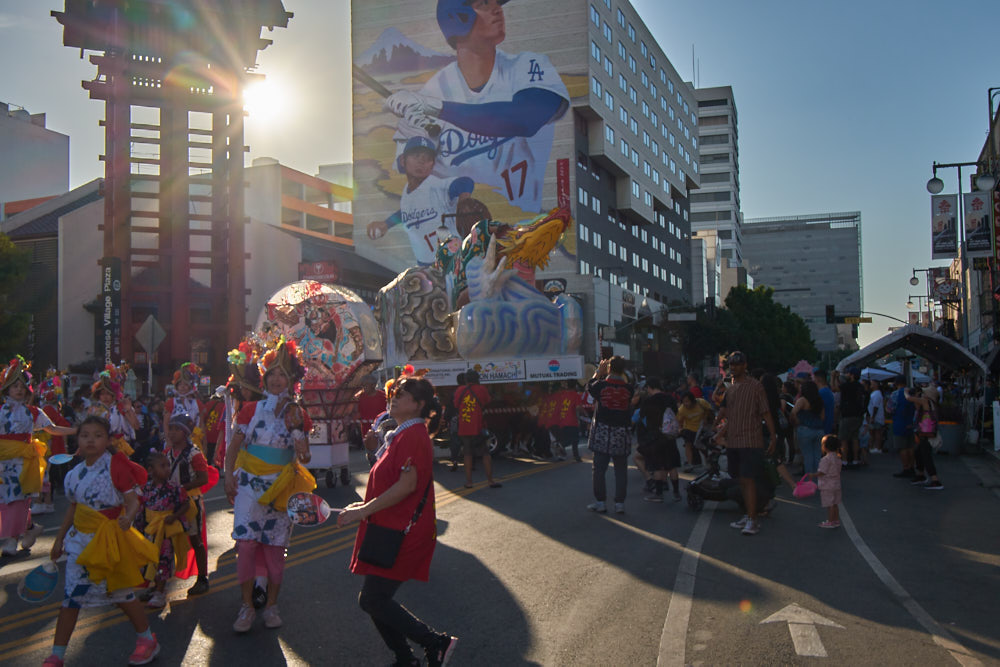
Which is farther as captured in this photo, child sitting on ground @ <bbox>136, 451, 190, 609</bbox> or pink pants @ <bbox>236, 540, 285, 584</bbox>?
child sitting on ground @ <bbox>136, 451, 190, 609</bbox>

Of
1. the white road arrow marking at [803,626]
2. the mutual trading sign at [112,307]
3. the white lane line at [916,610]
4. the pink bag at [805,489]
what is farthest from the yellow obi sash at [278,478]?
the mutual trading sign at [112,307]

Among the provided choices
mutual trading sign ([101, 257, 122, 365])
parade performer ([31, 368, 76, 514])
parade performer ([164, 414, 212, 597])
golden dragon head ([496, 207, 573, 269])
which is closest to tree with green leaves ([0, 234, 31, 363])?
mutual trading sign ([101, 257, 122, 365])

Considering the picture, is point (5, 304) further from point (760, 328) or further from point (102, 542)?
point (760, 328)

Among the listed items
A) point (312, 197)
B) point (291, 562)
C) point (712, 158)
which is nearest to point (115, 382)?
point (291, 562)

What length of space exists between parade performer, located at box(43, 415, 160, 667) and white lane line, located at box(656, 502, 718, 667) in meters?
3.07

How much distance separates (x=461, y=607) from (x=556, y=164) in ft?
164

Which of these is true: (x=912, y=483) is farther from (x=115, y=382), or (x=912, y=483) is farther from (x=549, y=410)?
(x=115, y=382)

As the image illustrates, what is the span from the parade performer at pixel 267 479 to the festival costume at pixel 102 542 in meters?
0.64

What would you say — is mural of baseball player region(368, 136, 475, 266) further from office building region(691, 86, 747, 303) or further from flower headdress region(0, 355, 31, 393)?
office building region(691, 86, 747, 303)

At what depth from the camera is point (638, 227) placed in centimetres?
7038

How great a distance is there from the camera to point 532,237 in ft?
57.4

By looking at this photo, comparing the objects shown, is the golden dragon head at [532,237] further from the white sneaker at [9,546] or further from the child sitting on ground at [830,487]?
the white sneaker at [9,546]

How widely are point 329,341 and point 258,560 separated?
7883 mm

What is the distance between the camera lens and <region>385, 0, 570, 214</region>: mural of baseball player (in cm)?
5497
